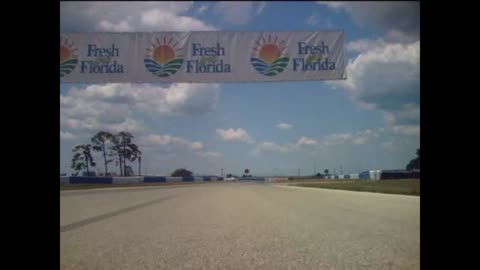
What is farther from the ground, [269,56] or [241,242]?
Result: [269,56]

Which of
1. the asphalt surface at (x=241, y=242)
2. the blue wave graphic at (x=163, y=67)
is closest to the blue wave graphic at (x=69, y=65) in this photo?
the blue wave graphic at (x=163, y=67)

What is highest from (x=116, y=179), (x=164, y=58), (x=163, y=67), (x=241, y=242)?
(x=164, y=58)

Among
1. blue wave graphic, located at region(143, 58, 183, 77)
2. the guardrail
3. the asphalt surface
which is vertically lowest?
the guardrail

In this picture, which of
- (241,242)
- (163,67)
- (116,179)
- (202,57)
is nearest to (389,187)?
(116,179)

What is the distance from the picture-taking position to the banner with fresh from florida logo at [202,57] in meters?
11.4

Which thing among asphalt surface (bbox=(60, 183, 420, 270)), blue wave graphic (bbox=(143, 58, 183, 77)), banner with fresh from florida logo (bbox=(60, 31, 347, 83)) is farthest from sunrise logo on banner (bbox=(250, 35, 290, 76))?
asphalt surface (bbox=(60, 183, 420, 270))

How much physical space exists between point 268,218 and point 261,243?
5.95 metres

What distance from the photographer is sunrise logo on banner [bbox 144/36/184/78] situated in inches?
452

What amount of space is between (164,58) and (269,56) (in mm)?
2258

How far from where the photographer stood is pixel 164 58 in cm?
1152

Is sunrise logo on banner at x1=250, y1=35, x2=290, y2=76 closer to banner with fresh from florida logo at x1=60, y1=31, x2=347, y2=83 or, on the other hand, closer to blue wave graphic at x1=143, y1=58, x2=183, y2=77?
banner with fresh from florida logo at x1=60, y1=31, x2=347, y2=83

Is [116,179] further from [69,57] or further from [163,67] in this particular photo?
[163,67]
